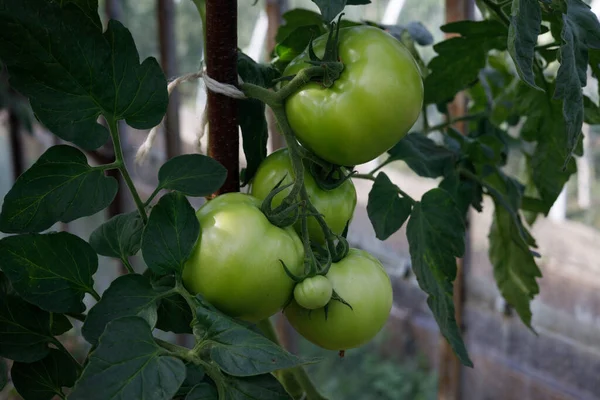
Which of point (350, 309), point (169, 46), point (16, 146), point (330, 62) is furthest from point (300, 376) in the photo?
point (16, 146)

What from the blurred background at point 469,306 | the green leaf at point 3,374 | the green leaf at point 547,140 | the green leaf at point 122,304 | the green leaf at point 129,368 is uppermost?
the green leaf at point 129,368

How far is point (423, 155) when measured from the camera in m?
0.52

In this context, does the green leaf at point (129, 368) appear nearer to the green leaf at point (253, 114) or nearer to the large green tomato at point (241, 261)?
the large green tomato at point (241, 261)

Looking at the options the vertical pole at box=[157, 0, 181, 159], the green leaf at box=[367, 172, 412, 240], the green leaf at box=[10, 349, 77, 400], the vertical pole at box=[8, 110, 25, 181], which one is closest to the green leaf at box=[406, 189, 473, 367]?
the green leaf at box=[367, 172, 412, 240]

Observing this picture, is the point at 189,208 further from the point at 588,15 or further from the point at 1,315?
the point at 588,15

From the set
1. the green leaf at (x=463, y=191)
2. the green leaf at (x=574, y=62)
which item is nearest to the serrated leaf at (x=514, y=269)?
the green leaf at (x=463, y=191)

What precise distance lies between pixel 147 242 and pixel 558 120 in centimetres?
36

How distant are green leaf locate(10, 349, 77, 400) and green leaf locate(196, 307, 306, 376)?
0.12 metres

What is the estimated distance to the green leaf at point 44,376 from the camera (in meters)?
0.38

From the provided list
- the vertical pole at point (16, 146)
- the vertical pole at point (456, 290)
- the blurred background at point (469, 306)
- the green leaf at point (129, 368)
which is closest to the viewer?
the green leaf at point (129, 368)

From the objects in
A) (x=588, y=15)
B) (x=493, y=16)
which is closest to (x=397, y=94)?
(x=588, y=15)

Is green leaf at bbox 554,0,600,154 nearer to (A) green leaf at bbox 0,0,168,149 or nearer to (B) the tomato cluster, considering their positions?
(B) the tomato cluster

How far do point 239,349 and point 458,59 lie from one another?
0.36 m

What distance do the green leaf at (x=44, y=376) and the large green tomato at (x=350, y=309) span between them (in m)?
0.14
